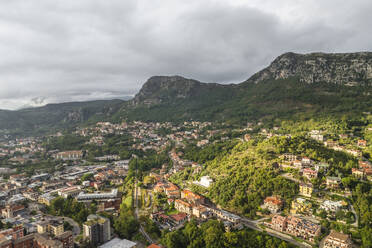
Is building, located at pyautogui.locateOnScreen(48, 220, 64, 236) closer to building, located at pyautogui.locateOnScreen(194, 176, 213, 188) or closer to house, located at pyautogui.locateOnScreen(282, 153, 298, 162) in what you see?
building, located at pyautogui.locateOnScreen(194, 176, 213, 188)

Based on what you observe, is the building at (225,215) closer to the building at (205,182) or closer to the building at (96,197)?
the building at (205,182)

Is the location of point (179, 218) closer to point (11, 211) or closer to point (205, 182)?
point (205, 182)

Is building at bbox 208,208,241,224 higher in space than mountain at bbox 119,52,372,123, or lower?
lower

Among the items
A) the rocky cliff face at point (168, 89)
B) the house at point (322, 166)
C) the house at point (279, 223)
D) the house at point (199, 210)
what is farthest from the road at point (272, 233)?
the rocky cliff face at point (168, 89)

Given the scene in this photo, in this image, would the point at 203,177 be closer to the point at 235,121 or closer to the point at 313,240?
the point at 313,240

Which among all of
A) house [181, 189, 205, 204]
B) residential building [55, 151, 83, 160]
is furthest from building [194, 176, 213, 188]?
residential building [55, 151, 83, 160]

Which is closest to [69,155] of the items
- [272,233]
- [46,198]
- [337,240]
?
[46,198]

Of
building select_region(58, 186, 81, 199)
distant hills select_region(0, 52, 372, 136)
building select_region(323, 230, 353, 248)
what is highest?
distant hills select_region(0, 52, 372, 136)
